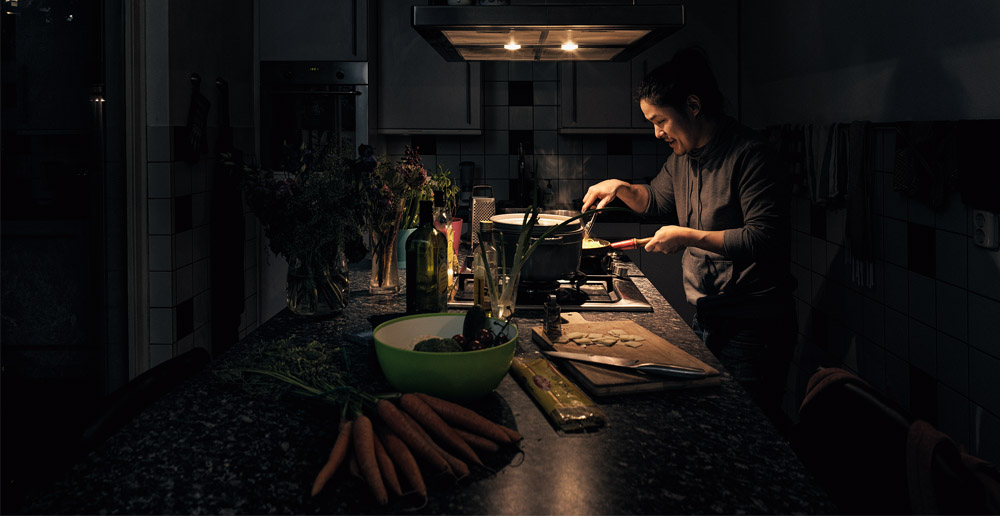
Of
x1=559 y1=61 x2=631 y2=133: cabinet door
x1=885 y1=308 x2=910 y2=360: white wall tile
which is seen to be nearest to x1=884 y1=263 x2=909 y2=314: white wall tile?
x1=885 y1=308 x2=910 y2=360: white wall tile

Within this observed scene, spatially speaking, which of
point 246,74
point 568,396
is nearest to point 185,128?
point 246,74

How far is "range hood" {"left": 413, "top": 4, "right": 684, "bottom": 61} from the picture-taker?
185 centimetres

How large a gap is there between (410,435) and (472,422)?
0.09 m

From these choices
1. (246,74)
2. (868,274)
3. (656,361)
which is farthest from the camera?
(246,74)

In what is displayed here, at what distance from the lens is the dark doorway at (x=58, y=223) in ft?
7.85

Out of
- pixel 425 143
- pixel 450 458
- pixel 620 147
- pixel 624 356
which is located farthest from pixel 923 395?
A: pixel 425 143

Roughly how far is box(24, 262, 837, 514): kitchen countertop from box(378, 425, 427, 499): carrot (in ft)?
0.08

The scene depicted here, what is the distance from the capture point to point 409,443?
853 mm

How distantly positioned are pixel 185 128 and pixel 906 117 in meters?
2.60

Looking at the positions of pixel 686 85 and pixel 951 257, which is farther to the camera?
pixel 686 85

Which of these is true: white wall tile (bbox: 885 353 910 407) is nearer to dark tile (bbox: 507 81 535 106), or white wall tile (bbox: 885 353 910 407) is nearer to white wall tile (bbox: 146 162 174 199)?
dark tile (bbox: 507 81 535 106)

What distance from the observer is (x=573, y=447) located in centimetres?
92

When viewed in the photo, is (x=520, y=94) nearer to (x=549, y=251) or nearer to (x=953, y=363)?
(x=549, y=251)

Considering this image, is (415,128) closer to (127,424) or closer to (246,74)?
(246,74)
